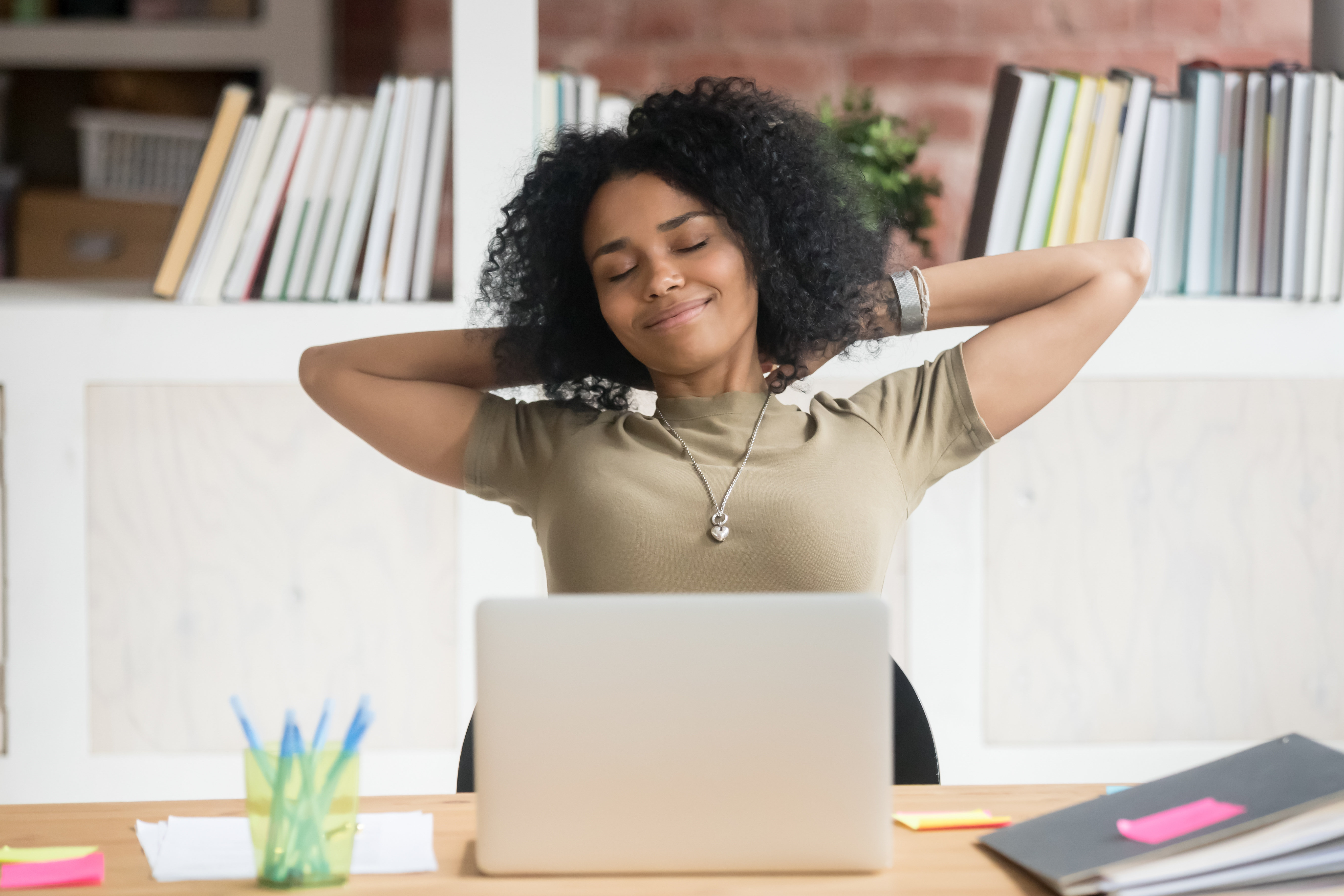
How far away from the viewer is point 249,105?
6.36 feet

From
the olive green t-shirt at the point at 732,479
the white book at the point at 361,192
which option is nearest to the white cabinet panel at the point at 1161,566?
the olive green t-shirt at the point at 732,479

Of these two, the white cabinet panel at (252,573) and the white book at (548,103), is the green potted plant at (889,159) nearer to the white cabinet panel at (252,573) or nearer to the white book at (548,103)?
the white book at (548,103)

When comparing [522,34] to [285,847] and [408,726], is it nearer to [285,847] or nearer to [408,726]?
[408,726]

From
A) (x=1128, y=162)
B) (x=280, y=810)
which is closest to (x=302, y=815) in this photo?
(x=280, y=810)

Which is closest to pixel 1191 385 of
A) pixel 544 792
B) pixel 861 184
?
pixel 861 184

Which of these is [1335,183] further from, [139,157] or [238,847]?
[139,157]

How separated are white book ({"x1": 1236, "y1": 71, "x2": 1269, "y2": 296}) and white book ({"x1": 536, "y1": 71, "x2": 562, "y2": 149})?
1.09 meters

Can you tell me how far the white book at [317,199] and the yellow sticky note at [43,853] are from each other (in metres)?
1.11

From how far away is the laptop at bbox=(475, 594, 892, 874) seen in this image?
0.78 meters

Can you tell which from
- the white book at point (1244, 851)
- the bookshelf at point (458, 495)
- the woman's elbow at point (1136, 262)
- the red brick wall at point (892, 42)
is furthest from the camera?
the red brick wall at point (892, 42)

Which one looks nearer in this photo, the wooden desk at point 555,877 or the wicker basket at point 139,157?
the wooden desk at point 555,877

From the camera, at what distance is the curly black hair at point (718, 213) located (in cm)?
134

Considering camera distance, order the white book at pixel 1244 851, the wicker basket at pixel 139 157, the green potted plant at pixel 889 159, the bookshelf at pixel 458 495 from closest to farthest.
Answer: the white book at pixel 1244 851 < the bookshelf at pixel 458 495 < the green potted plant at pixel 889 159 < the wicker basket at pixel 139 157

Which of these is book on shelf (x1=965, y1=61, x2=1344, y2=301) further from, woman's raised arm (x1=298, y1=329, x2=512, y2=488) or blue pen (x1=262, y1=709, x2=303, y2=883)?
blue pen (x1=262, y1=709, x2=303, y2=883)
